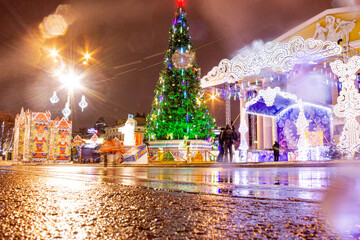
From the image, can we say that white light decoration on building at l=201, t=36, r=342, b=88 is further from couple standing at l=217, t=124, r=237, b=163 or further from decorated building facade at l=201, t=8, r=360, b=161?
couple standing at l=217, t=124, r=237, b=163

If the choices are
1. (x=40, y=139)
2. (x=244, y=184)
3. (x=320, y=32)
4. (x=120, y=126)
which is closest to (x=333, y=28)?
(x=320, y=32)

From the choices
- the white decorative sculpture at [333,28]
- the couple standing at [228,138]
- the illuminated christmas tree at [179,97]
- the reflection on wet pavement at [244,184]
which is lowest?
the reflection on wet pavement at [244,184]

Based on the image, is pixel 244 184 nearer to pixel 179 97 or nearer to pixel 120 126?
pixel 179 97

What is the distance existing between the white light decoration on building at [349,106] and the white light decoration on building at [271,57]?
2.84ft

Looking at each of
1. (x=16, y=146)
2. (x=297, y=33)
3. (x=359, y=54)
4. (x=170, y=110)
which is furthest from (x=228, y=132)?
(x=16, y=146)

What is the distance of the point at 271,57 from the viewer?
1791cm

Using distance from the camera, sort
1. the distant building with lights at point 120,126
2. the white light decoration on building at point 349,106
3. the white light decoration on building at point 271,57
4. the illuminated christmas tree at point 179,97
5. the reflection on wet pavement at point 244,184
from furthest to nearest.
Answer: the distant building with lights at point 120,126 < the illuminated christmas tree at point 179,97 < the white light decoration on building at point 271,57 < the white light decoration on building at point 349,106 < the reflection on wet pavement at point 244,184

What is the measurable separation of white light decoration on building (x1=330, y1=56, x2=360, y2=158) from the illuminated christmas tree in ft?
41.6

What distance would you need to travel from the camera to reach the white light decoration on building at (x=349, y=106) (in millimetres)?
14688

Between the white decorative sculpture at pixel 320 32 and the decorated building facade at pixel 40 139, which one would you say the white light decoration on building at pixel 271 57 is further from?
the decorated building facade at pixel 40 139

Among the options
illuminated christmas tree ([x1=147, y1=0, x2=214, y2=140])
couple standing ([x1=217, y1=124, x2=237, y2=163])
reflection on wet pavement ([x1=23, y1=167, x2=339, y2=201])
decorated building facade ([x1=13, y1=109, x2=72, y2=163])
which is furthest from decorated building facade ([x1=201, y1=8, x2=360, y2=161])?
decorated building facade ([x1=13, y1=109, x2=72, y2=163])

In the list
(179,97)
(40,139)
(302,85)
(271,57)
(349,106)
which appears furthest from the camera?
(40,139)

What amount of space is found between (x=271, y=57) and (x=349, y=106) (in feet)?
16.7

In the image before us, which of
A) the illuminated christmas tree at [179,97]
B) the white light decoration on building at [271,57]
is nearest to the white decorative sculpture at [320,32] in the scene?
the white light decoration on building at [271,57]
